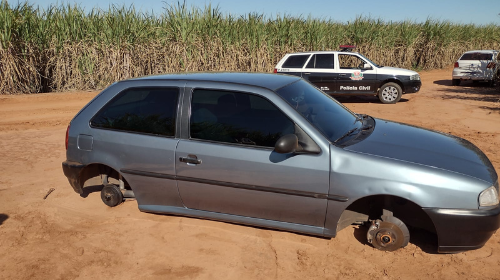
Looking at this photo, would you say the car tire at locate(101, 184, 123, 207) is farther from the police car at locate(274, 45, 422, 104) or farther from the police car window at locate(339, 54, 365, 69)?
the police car window at locate(339, 54, 365, 69)

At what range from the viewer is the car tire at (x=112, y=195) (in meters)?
4.89

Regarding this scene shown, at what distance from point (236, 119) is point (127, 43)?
501 inches

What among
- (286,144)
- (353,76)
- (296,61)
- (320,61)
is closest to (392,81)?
(353,76)

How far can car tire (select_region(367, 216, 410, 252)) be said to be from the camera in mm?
3803

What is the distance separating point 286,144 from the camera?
3535 mm

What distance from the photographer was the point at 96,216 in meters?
4.78

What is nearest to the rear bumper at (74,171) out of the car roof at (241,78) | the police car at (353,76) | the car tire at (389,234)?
the car roof at (241,78)

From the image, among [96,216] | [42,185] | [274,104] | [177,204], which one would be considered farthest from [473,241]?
[42,185]

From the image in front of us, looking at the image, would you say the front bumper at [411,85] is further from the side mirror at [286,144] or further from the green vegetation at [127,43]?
the side mirror at [286,144]

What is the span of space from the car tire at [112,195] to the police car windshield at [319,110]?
7.34ft

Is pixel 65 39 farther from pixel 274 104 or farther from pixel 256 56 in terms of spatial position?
pixel 274 104

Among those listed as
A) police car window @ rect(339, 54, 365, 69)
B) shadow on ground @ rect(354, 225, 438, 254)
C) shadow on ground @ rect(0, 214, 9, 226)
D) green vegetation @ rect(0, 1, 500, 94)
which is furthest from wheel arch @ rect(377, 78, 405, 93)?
shadow on ground @ rect(0, 214, 9, 226)

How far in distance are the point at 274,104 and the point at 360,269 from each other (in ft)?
Result: 5.31

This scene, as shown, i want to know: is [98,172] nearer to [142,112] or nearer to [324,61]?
[142,112]
